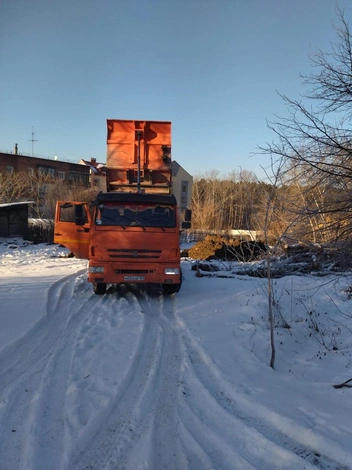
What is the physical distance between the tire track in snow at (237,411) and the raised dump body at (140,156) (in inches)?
275

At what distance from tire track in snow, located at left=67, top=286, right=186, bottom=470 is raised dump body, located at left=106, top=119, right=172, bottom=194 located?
632 centimetres

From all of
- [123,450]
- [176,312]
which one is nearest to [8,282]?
[176,312]

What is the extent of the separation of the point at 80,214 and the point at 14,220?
1458 centimetres

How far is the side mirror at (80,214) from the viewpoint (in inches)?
347

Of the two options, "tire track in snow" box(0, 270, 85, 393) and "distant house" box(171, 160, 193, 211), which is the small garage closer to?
"tire track in snow" box(0, 270, 85, 393)

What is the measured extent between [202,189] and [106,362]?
1677 inches

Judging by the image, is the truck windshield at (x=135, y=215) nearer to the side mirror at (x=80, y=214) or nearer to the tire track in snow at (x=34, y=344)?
the side mirror at (x=80, y=214)

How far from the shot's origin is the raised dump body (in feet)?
34.8

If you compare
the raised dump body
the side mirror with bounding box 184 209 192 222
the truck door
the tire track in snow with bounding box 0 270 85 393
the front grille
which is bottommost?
the tire track in snow with bounding box 0 270 85 393

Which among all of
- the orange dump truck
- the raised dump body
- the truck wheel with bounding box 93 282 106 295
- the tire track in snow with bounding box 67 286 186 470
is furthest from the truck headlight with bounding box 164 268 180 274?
the raised dump body

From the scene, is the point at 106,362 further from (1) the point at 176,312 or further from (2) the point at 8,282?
(2) the point at 8,282

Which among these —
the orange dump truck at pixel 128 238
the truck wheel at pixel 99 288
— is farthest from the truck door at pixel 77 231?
the truck wheel at pixel 99 288

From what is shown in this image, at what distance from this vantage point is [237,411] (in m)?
3.34

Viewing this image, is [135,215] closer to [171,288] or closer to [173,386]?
[171,288]
